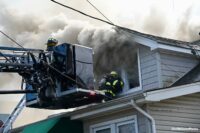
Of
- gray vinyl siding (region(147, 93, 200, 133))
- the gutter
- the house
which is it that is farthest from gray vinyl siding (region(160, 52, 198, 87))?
the gutter

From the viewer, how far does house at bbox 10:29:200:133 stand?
11906 mm

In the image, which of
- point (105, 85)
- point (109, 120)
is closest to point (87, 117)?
point (109, 120)

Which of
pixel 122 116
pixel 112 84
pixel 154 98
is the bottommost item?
pixel 122 116

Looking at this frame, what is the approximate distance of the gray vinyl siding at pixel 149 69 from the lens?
14133 mm

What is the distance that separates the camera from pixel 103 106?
40.6ft

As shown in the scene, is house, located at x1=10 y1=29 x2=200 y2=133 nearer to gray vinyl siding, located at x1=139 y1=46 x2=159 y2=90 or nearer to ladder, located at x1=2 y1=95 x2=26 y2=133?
gray vinyl siding, located at x1=139 y1=46 x2=159 y2=90

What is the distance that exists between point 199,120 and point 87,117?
286 centimetres

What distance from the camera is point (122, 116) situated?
12.6 metres

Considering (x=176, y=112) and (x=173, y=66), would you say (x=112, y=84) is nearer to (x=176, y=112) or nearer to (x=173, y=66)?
(x=173, y=66)

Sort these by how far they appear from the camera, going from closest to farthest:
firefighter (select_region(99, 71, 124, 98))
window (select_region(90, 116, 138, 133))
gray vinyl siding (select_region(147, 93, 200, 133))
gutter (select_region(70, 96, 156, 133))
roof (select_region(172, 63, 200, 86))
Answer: gutter (select_region(70, 96, 156, 133)) → gray vinyl siding (select_region(147, 93, 200, 133)) → window (select_region(90, 116, 138, 133)) → roof (select_region(172, 63, 200, 86)) → firefighter (select_region(99, 71, 124, 98))

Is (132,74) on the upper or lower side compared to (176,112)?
upper

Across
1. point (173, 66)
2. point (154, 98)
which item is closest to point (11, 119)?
point (173, 66)

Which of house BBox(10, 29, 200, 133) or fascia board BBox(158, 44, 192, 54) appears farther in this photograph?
fascia board BBox(158, 44, 192, 54)

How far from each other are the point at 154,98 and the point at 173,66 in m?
3.22
